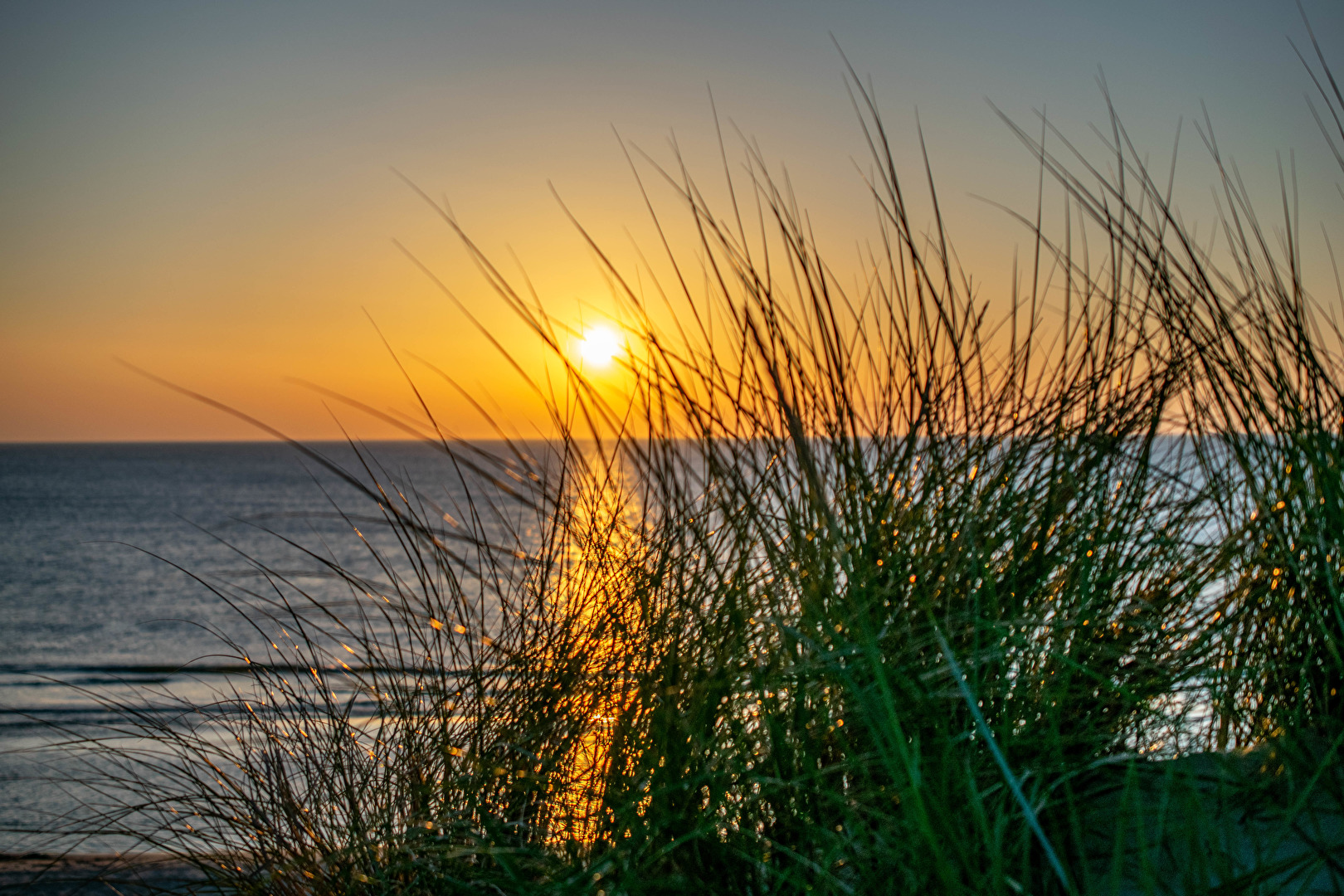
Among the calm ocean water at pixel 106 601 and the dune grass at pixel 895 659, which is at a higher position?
the dune grass at pixel 895 659

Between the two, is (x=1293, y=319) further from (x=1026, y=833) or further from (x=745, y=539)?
(x=1026, y=833)

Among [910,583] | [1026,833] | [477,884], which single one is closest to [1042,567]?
[910,583]

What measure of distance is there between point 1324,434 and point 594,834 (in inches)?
39.8

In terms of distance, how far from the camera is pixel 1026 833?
65 centimetres

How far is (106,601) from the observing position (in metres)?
11.9

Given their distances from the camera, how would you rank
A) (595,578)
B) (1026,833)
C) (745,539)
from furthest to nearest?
1. (595,578)
2. (745,539)
3. (1026,833)

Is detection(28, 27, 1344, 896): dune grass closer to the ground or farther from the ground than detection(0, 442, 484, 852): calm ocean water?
farther from the ground

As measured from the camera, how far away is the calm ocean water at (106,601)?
4160mm

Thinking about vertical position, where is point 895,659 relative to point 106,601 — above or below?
above

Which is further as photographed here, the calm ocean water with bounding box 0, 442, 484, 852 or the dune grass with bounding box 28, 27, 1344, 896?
the calm ocean water with bounding box 0, 442, 484, 852

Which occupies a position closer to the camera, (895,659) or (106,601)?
(895,659)

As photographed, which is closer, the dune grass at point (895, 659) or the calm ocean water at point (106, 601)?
the dune grass at point (895, 659)

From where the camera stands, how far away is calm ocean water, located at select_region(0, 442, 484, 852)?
416 cm

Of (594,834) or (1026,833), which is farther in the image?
(594,834)
